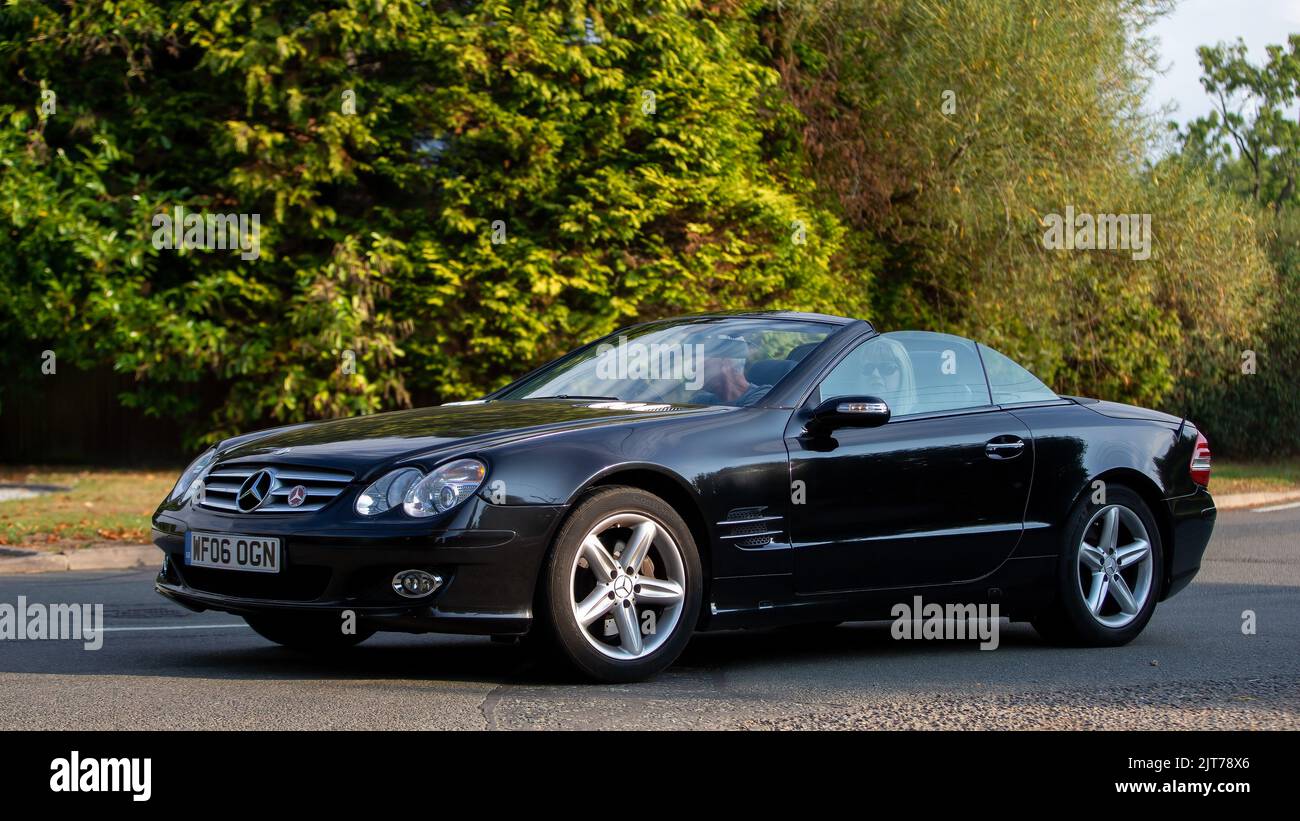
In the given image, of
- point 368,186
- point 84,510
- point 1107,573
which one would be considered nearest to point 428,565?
point 1107,573

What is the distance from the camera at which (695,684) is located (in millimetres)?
6254

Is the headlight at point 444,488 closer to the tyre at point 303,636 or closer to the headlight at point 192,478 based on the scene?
the headlight at point 192,478

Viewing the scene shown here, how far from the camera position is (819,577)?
659cm

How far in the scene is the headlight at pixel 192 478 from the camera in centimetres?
652

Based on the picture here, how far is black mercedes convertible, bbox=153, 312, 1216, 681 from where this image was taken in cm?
576

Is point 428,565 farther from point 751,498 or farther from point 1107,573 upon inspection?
point 1107,573

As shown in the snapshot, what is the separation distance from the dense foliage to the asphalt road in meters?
10.9

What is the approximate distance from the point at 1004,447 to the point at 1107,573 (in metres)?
0.96

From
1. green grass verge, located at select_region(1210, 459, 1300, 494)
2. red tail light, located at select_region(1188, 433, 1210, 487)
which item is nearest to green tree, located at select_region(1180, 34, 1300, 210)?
green grass verge, located at select_region(1210, 459, 1300, 494)

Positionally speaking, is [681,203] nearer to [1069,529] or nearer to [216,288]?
[216,288]

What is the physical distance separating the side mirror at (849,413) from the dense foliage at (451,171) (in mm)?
12522
